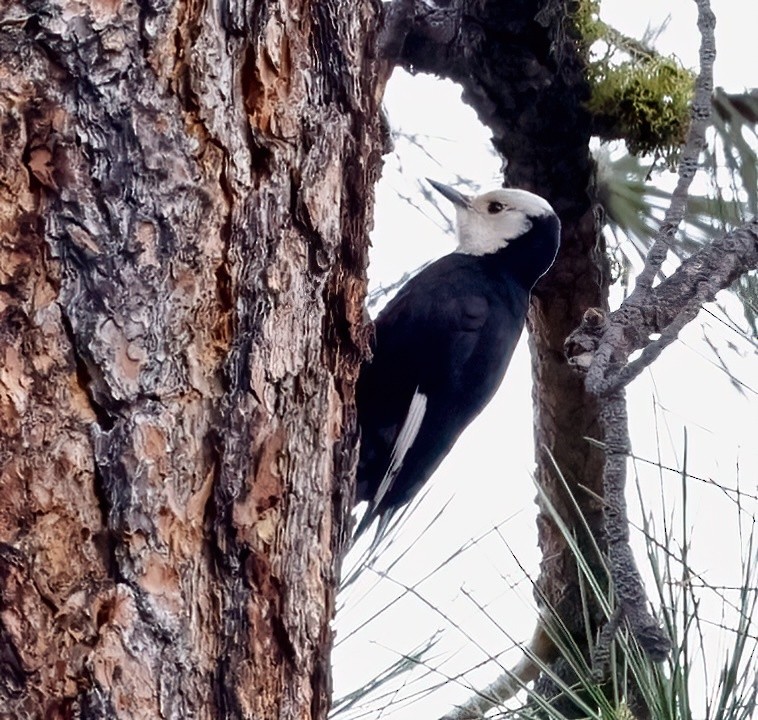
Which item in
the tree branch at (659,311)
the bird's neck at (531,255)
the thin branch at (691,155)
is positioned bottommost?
the tree branch at (659,311)

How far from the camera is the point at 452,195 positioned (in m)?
2.23

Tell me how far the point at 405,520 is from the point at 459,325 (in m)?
0.57

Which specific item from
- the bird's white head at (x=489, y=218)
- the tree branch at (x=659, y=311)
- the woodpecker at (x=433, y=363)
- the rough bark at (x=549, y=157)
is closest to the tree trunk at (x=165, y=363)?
the tree branch at (x=659, y=311)

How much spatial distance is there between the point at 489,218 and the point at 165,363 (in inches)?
57.0

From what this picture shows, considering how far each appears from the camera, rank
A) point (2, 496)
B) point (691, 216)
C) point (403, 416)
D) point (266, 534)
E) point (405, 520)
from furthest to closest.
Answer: point (403, 416) < point (691, 216) < point (405, 520) < point (266, 534) < point (2, 496)

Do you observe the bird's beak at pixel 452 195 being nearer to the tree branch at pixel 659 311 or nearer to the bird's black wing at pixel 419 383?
the bird's black wing at pixel 419 383

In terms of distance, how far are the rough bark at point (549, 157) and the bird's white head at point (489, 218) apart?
0.19 metres

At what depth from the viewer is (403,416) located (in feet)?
6.46

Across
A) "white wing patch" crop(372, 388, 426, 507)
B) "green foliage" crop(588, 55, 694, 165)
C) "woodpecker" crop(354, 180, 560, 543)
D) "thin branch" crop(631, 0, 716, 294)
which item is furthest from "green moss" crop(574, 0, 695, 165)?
"thin branch" crop(631, 0, 716, 294)

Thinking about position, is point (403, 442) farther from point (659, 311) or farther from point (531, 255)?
point (659, 311)

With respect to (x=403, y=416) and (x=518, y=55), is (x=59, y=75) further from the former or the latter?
(x=403, y=416)

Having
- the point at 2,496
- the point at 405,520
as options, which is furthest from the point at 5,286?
the point at 405,520

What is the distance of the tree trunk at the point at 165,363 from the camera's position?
2.81ft

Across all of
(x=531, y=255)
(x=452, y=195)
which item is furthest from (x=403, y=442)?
(x=452, y=195)
